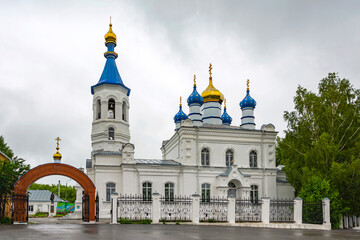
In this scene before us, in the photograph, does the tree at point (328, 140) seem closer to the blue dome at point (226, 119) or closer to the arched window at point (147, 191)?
the arched window at point (147, 191)

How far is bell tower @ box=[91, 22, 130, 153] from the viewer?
2666cm

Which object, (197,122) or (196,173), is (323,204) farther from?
(197,122)

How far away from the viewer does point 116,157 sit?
995 inches

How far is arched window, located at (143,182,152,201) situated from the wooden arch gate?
4426 millimetres

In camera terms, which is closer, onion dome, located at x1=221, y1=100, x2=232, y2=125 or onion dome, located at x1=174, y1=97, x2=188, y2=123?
onion dome, located at x1=174, y1=97, x2=188, y2=123

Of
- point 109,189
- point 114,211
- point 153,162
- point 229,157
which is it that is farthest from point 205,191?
point 114,211

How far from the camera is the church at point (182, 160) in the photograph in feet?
81.3

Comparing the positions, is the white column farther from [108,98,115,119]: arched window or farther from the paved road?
[108,98,115,119]: arched window

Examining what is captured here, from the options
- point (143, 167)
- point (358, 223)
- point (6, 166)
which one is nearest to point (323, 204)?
point (358, 223)

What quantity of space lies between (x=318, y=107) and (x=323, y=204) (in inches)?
240

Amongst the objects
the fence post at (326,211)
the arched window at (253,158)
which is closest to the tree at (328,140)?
the fence post at (326,211)

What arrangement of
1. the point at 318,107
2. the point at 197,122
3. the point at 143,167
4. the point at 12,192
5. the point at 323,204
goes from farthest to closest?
1. the point at 197,122
2. the point at 143,167
3. the point at 318,107
4. the point at 12,192
5. the point at 323,204

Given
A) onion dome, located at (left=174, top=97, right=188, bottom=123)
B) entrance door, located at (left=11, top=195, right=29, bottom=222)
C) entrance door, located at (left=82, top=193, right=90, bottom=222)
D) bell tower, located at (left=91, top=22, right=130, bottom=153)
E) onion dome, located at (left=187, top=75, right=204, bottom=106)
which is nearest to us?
entrance door, located at (left=11, top=195, right=29, bottom=222)

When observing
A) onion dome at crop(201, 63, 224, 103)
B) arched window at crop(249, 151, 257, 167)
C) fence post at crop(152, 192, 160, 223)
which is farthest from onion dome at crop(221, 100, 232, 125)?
fence post at crop(152, 192, 160, 223)
